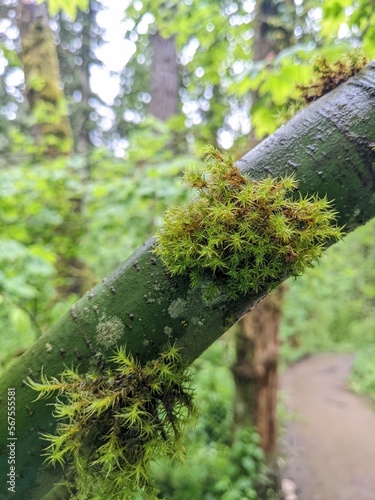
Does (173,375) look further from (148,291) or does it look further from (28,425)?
(28,425)

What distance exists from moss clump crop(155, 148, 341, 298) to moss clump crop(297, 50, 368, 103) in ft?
1.30

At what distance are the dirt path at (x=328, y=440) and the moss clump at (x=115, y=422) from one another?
17.7ft

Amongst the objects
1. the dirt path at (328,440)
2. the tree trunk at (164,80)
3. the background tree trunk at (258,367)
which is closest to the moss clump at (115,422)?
the background tree trunk at (258,367)

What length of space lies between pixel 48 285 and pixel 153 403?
11.7 ft

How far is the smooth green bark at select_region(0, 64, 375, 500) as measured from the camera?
814mm

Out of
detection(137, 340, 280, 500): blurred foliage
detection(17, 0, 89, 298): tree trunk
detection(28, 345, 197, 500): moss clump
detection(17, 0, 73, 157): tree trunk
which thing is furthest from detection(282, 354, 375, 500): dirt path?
detection(17, 0, 73, 157): tree trunk

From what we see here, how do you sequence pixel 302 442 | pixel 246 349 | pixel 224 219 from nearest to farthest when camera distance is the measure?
pixel 224 219
pixel 246 349
pixel 302 442

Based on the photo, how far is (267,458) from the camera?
4.18 meters

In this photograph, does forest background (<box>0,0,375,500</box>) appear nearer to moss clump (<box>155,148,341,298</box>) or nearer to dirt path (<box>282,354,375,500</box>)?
moss clump (<box>155,148,341,298</box>)

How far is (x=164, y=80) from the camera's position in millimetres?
6953

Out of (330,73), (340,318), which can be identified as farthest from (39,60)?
(340,318)

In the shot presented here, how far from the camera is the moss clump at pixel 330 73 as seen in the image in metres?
0.97

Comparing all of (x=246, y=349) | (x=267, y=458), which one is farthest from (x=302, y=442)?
(x=246, y=349)

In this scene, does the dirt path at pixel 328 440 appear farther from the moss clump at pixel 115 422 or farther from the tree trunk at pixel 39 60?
the tree trunk at pixel 39 60
